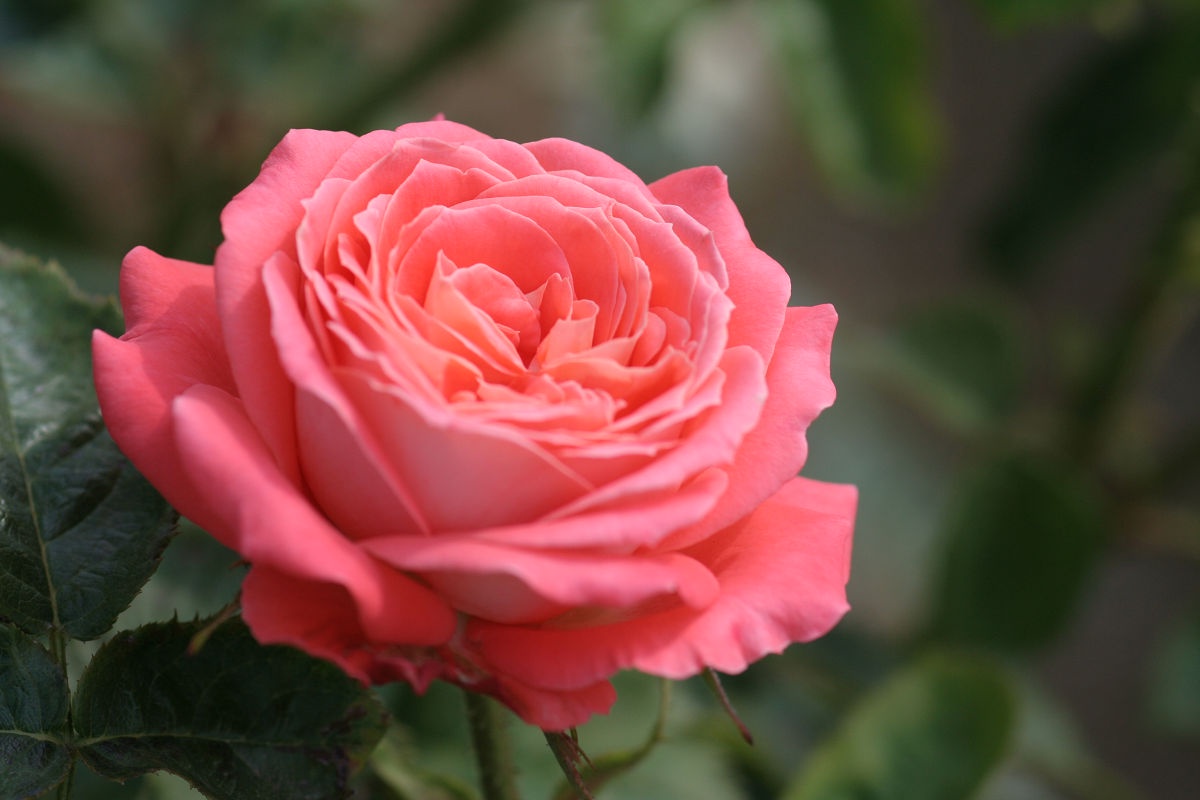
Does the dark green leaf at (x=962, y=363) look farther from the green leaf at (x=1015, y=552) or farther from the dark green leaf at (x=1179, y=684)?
the dark green leaf at (x=1179, y=684)

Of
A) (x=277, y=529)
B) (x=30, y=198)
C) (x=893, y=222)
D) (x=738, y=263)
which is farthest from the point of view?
(x=893, y=222)

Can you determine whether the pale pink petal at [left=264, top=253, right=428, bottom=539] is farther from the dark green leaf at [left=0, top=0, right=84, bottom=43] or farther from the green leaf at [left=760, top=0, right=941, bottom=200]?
the dark green leaf at [left=0, top=0, right=84, bottom=43]

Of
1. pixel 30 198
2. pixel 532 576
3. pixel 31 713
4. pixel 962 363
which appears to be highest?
pixel 532 576

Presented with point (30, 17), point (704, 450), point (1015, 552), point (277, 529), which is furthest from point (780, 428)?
point (30, 17)

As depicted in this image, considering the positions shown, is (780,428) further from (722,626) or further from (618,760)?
(618,760)

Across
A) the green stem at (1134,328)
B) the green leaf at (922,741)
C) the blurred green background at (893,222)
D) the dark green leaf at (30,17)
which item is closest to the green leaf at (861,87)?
the blurred green background at (893,222)
